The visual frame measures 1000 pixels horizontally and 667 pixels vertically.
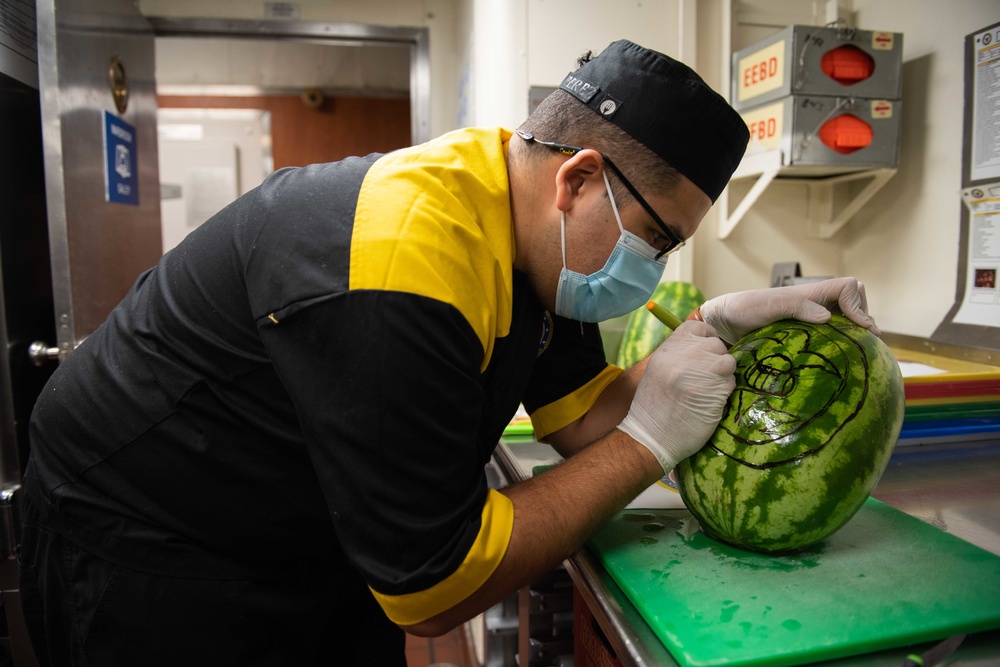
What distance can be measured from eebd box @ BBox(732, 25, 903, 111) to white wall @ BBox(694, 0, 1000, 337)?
0.15 meters

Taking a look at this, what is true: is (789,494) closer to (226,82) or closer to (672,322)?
(672,322)

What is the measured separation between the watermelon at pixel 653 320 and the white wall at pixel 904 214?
42 centimetres

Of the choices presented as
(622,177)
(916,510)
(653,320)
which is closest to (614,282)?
(622,177)

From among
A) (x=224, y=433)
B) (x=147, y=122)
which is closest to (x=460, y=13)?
(x=147, y=122)

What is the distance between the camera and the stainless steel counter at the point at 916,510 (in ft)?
2.68

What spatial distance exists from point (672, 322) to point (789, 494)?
17.5 inches

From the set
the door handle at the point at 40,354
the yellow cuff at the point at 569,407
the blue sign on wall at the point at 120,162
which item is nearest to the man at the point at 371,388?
the yellow cuff at the point at 569,407

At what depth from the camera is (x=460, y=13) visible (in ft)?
10.8

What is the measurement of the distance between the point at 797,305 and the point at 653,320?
1.21m

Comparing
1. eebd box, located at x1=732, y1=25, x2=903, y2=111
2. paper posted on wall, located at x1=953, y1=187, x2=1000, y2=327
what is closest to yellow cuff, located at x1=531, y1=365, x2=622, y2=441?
paper posted on wall, located at x1=953, y1=187, x2=1000, y2=327

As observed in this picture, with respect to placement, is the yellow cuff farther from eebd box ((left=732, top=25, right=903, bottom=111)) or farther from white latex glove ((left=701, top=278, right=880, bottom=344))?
eebd box ((left=732, top=25, right=903, bottom=111))

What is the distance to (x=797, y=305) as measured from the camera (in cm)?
118

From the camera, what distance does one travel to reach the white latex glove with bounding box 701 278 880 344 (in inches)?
45.9

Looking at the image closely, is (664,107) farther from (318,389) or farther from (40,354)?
(40,354)
